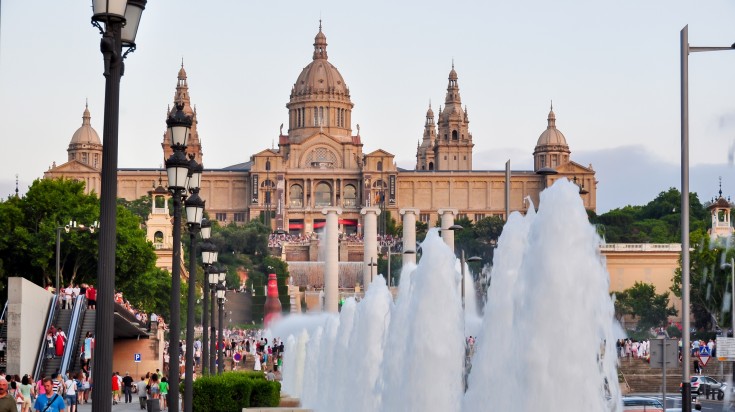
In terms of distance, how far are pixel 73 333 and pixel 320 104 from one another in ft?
498

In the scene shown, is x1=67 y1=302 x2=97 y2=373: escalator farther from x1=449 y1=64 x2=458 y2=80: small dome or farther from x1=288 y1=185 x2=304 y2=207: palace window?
x1=449 y1=64 x2=458 y2=80: small dome

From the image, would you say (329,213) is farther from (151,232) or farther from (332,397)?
(332,397)

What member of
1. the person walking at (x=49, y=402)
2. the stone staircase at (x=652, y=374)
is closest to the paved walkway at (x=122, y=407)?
the person walking at (x=49, y=402)

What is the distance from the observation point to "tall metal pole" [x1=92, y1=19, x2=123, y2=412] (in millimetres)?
10438

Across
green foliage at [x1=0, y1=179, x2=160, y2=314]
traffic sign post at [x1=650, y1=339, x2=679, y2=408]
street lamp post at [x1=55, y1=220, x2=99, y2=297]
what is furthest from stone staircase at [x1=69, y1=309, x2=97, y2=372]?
traffic sign post at [x1=650, y1=339, x2=679, y2=408]

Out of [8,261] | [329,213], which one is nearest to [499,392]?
[8,261]

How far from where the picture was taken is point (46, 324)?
36.8 meters

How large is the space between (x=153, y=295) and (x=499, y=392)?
56.6m

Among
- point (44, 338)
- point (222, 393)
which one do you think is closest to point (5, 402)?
point (222, 393)

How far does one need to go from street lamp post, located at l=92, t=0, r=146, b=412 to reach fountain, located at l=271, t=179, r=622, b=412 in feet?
17.1

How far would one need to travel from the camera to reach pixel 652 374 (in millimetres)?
55406

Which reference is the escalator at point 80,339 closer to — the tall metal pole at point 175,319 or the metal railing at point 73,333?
the metal railing at point 73,333

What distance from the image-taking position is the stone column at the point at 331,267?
88125 millimetres

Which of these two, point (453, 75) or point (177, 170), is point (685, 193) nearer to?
point (177, 170)
